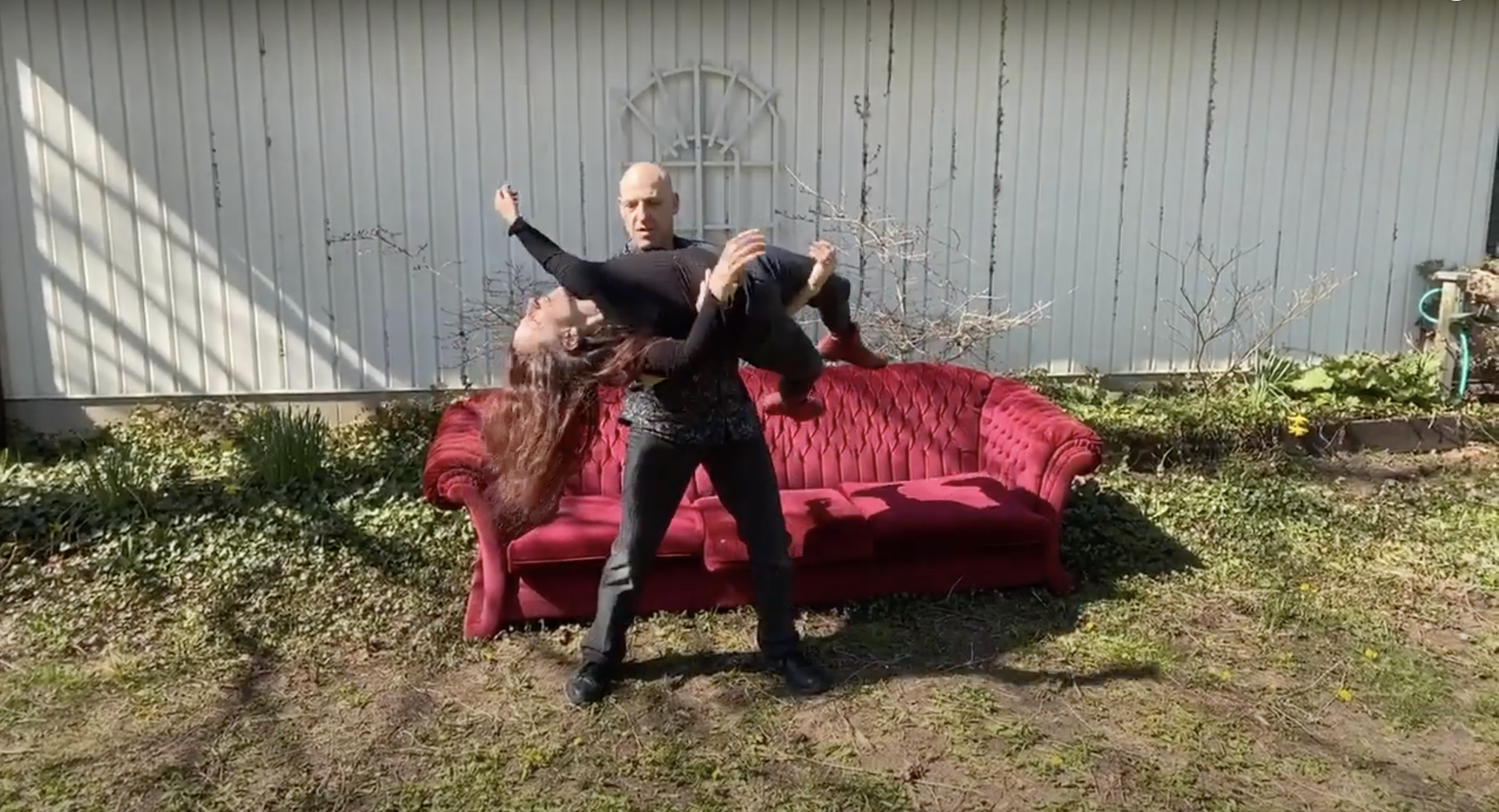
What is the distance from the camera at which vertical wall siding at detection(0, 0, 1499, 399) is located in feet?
19.2

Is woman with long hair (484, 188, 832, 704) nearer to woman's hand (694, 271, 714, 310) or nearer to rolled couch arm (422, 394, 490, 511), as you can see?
woman's hand (694, 271, 714, 310)

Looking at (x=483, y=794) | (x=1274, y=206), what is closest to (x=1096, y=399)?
(x=1274, y=206)

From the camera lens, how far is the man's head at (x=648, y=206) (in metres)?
3.11

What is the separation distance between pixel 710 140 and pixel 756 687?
3446mm

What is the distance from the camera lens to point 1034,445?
443 centimetres

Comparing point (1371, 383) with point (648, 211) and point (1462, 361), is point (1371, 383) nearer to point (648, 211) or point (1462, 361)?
point (1462, 361)

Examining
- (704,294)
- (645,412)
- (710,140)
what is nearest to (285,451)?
(645,412)

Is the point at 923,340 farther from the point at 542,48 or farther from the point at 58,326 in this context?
the point at 58,326

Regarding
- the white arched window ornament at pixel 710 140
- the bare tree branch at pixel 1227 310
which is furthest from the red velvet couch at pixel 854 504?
the bare tree branch at pixel 1227 310

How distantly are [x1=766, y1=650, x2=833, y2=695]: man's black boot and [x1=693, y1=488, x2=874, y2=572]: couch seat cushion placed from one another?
405mm

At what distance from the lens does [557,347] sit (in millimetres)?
3229

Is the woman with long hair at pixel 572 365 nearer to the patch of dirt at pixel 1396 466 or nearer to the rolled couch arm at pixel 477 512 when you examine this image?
the rolled couch arm at pixel 477 512

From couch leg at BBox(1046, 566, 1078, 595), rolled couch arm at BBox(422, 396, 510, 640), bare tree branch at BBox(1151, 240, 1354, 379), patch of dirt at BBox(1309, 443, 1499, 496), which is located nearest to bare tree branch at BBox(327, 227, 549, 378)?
rolled couch arm at BBox(422, 396, 510, 640)

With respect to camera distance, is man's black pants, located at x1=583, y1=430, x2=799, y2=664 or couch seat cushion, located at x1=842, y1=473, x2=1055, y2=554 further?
couch seat cushion, located at x1=842, y1=473, x2=1055, y2=554
